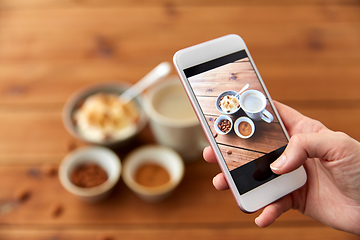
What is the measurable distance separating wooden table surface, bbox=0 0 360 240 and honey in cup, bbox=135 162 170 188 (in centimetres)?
4

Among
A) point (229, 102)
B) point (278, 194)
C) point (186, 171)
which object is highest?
point (229, 102)

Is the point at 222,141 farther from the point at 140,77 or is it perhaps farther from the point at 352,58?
the point at 352,58

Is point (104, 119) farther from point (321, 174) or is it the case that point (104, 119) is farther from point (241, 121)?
point (321, 174)

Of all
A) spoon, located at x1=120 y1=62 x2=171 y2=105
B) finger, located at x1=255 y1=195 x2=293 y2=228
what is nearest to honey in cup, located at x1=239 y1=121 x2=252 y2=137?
finger, located at x1=255 y1=195 x2=293 y2=228

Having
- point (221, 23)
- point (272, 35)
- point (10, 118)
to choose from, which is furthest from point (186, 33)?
point (10, 118)

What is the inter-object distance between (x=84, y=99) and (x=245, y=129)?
1.53ft

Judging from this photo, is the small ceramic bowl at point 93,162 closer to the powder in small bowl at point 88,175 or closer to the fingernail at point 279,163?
the powder in small bowl at point 88,175

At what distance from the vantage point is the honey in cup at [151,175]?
2.33 ft

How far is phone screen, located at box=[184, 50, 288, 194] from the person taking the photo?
0.50 m

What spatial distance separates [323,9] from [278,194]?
78 centimetres

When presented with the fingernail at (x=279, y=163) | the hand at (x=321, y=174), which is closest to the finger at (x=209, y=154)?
the hand at (x=321, y=174)

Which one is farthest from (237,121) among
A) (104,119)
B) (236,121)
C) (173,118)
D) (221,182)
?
(104,119)

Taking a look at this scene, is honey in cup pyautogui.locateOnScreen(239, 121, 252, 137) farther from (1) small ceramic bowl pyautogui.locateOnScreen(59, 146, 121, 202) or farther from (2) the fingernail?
(1) small ceramic bowl pyautogui.locateOnScreen(59, 146, 121, 202)

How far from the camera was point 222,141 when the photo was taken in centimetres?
51
